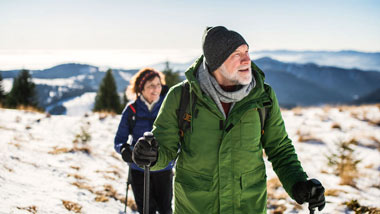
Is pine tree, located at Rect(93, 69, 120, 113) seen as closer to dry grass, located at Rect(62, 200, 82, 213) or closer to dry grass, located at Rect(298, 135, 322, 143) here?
dry grass, located at Rect(298, 135, 322, 143)

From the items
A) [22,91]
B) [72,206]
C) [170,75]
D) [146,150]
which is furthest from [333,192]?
[22,91]

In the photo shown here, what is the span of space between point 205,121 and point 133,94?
8.30 ft

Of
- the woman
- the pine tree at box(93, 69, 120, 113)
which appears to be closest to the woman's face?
the woman

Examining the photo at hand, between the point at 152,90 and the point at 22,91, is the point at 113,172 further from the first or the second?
the point at 22,91

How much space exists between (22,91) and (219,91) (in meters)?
31.9

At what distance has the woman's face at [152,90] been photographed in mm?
3854

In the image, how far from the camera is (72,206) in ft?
11.8

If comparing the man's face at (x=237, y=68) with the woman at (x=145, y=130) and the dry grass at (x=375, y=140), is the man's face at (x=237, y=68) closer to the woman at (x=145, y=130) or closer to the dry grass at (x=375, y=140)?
the woman at (x=145, y=130)

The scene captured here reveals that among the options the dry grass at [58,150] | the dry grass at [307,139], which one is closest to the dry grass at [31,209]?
the dry grass at [58,150]

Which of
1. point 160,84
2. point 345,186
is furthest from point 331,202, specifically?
point 160,84

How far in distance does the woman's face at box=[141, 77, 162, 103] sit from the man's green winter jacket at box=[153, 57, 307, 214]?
1.94 m

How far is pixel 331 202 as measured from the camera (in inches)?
167

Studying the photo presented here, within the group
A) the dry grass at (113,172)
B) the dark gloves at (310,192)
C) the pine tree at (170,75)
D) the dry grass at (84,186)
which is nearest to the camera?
the dark gloves at (310,192)

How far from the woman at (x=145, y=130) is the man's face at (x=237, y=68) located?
187 centimetres
